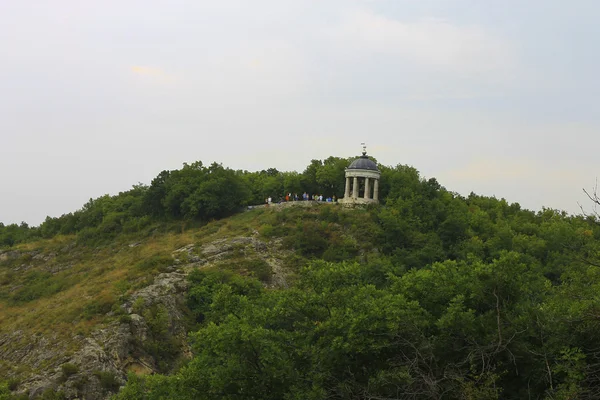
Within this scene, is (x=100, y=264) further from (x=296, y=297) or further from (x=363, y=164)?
(x=296, y=297)

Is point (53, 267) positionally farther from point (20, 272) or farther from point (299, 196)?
point (299, 196)

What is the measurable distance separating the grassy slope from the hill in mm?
215

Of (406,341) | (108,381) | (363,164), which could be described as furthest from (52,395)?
(363,164)

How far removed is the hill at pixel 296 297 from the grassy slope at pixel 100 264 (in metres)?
0.21

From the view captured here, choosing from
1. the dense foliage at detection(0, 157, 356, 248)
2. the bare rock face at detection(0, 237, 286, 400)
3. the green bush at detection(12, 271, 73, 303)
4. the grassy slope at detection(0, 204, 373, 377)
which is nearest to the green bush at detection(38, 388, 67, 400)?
the bare rock face at detection(0, 237, 286, 400)

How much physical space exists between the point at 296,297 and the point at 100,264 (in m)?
35.4

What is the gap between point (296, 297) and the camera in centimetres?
2714

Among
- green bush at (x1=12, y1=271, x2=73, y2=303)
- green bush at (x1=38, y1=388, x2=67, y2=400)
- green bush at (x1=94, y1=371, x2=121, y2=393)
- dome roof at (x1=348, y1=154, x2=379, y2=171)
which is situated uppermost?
dome roof at (x1=348, y1=154, x2=379, y2=171)

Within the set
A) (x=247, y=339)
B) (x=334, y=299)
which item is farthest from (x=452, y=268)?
(x=247, y=339)

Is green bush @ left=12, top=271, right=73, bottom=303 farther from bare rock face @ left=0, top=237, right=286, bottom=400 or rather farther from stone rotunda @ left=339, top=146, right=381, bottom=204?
stone rotunda @ left=339, top=146, right=381, bottom=204

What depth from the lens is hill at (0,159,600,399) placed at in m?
23.4

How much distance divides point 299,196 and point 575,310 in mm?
46141

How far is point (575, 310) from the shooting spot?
23359mm

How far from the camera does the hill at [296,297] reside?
2338 centimetres
